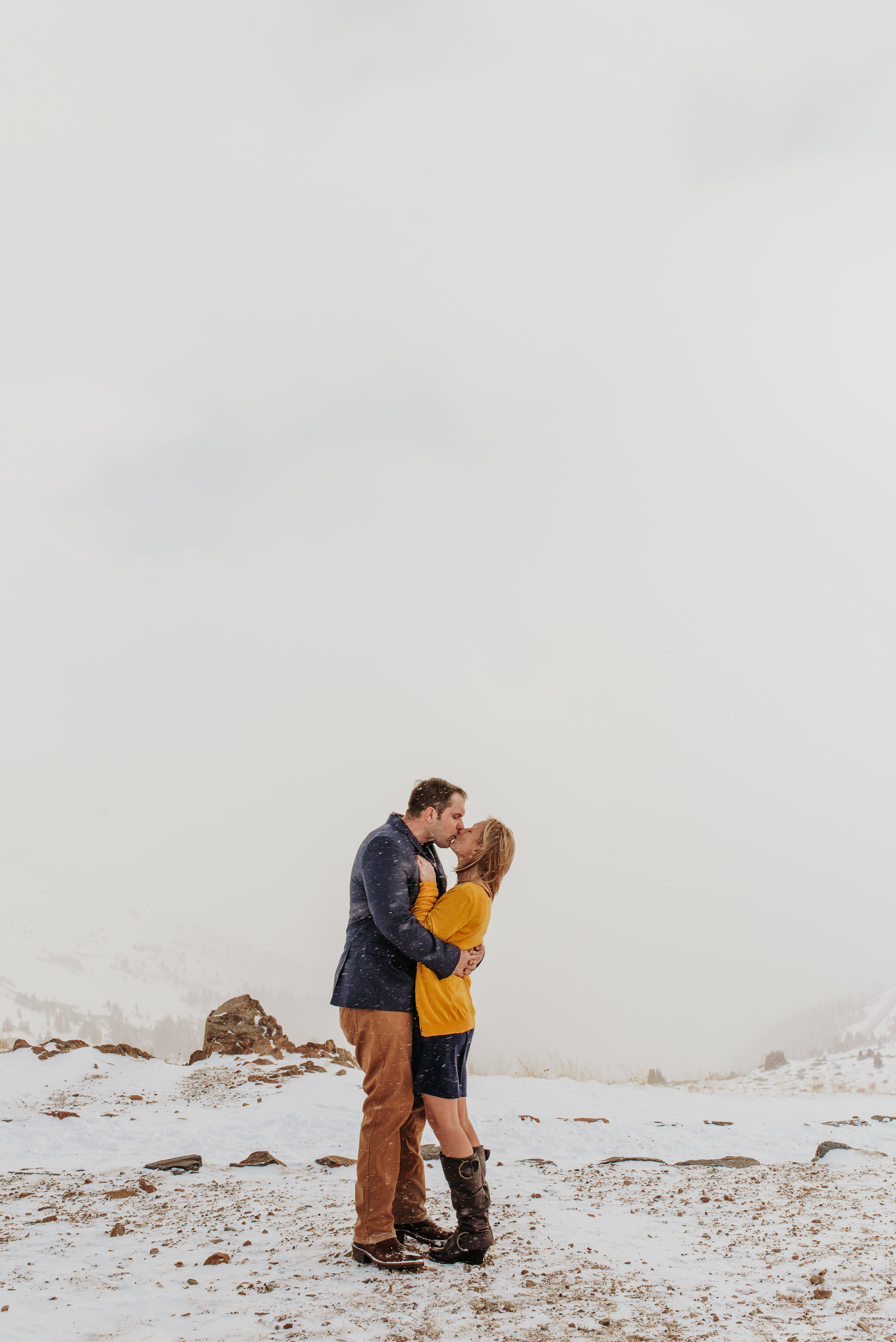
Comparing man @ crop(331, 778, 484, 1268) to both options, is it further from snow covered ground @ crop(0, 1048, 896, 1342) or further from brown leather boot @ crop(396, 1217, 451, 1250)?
snow covered ground @ crop(0, 1048, 896, 1342)

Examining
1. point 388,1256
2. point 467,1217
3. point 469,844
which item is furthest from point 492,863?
point 388,1256

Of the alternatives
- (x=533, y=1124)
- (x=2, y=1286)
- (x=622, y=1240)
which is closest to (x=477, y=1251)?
(x=622, y=1240)

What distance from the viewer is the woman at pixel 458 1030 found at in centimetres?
426

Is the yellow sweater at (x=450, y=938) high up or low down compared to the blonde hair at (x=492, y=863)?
down

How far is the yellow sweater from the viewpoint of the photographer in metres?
4.42

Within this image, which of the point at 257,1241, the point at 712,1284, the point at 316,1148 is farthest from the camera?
the point at 316,1148

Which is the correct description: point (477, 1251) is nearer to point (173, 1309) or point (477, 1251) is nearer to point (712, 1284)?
point (712, 1284)

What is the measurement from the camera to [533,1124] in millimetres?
8375

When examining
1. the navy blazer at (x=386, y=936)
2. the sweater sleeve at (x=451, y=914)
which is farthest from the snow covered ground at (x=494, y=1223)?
the sweater sleeve at (x=451, y=914)

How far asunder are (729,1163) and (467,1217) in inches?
159

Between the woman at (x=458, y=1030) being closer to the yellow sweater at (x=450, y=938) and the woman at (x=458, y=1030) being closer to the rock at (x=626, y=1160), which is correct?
the yellow sweater at (x=450, y=938)

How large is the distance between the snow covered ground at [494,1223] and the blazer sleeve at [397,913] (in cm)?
147

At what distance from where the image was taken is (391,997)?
14.5 feet

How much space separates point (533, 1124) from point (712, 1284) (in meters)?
4.66
